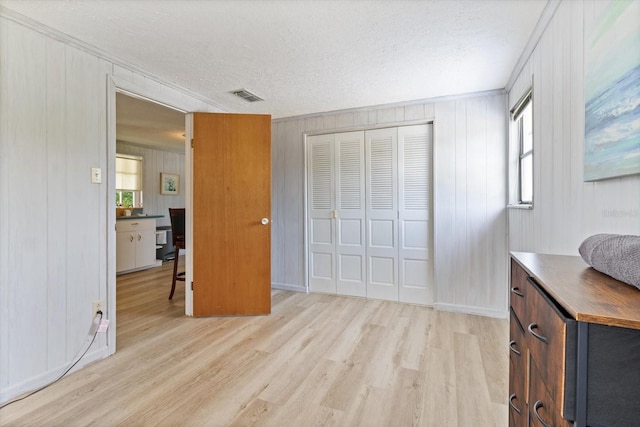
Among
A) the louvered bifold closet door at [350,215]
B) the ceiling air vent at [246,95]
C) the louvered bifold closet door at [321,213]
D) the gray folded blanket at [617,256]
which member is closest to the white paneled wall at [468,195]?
the louvered bifold closet door at [350,215]

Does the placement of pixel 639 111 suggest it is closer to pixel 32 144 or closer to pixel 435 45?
pixel 435 45

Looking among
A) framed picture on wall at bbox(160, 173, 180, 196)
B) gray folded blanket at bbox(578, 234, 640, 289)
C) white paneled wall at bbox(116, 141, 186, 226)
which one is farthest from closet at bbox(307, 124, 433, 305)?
framed picture on wall at bbox(160, 173, 180, 196)

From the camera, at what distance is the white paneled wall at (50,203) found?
67.1 inches

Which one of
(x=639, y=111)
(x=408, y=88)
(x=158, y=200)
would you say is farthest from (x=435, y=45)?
(x=158, y=200)

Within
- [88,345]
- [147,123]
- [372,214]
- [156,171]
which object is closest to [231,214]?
[88,345]

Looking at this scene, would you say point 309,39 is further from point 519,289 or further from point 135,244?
point 135,244

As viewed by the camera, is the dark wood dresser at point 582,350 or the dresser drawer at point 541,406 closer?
the dark wood dresser at point 582,350

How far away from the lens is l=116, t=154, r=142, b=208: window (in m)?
5.46

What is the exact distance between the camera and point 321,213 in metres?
3.79

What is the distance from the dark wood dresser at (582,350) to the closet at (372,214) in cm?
247

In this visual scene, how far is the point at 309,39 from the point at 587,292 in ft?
6.68

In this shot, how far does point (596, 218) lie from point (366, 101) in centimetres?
244

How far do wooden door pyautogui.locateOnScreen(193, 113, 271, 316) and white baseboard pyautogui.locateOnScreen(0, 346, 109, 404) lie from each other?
90cm

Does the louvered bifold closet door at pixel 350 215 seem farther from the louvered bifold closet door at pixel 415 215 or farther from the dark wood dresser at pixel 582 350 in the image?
the dark wood dresser at pixel 582 350
